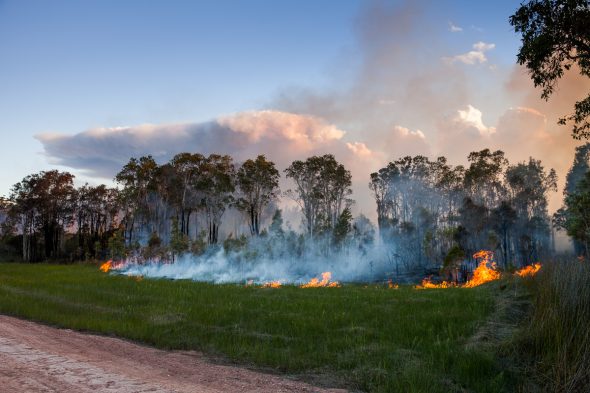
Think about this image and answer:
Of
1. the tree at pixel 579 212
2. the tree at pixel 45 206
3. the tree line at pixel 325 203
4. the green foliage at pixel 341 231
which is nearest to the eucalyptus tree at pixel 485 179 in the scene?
the tree line at pixel 325 203

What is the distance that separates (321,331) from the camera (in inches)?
536

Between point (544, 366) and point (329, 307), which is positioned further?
point (329, 307)

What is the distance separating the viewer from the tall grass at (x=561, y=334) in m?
8.20

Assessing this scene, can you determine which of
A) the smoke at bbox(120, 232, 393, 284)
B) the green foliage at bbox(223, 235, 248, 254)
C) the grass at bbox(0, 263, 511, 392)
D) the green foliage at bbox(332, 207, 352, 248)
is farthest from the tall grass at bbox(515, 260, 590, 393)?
the green foliage at bbox(332, 207, 352, 248)

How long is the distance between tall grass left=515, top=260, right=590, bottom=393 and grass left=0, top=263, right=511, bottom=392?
0.79 meters

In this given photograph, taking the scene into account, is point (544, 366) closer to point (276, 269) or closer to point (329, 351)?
point (329, 351)

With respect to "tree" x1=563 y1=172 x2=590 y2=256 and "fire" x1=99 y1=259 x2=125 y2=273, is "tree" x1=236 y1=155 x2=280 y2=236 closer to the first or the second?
"fire" x1=99 y1=259 x2=125 y2=273

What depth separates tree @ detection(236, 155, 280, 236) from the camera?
78.9 metres

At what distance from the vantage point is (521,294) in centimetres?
1542

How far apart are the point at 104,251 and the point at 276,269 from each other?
153 ft

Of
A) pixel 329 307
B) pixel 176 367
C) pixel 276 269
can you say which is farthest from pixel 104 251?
pixel 176 367

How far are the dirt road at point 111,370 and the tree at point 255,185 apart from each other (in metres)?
66.8

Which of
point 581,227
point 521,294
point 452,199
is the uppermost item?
point 452,199

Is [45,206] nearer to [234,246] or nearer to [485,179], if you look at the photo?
[234,246]
